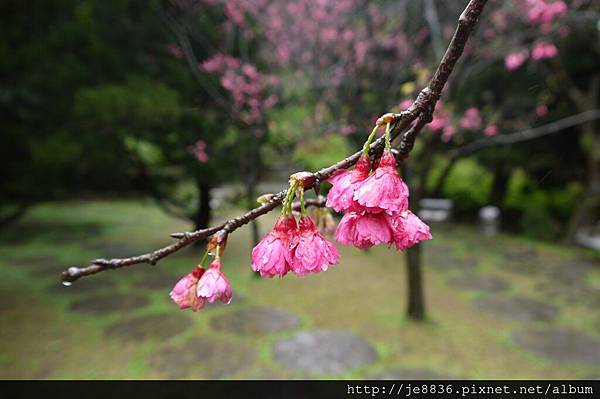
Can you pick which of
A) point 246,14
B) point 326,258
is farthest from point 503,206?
point 326,258

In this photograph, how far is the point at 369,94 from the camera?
6.56m

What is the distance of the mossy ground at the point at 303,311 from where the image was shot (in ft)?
11.2

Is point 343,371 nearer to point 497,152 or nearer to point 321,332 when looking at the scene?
point 321,332

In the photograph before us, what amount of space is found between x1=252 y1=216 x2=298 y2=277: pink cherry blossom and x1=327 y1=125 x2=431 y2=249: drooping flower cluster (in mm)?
76

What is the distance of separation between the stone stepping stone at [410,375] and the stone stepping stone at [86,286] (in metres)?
3.61

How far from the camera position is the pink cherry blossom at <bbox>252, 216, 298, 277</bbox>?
0.68 m

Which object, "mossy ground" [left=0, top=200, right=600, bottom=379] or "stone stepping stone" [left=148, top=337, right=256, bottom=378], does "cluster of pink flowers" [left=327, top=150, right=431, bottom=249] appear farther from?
"stone stepping stone" [left=148, top=337, right=256, bottom=378]

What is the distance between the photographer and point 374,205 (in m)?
0.60

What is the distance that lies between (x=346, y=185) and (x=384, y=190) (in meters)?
0.06

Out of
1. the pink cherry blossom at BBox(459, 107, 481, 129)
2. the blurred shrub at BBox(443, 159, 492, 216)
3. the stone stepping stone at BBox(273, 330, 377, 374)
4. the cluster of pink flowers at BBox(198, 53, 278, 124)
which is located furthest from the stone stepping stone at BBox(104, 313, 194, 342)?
the blurred shrub at BBox(443, 159, 492, 216)

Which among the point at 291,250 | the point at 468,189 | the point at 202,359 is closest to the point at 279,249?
the point at 291,250

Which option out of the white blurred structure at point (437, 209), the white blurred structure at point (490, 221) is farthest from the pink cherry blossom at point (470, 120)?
the white blurred structure at point (437, 209)

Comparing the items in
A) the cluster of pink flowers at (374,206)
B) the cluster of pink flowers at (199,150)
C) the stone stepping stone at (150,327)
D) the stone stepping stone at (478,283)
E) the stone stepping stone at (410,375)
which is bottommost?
the cluster of pink flowers at (374,206)

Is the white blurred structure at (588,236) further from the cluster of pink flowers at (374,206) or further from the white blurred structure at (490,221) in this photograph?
the cluster of pink flowers at (374,206)
